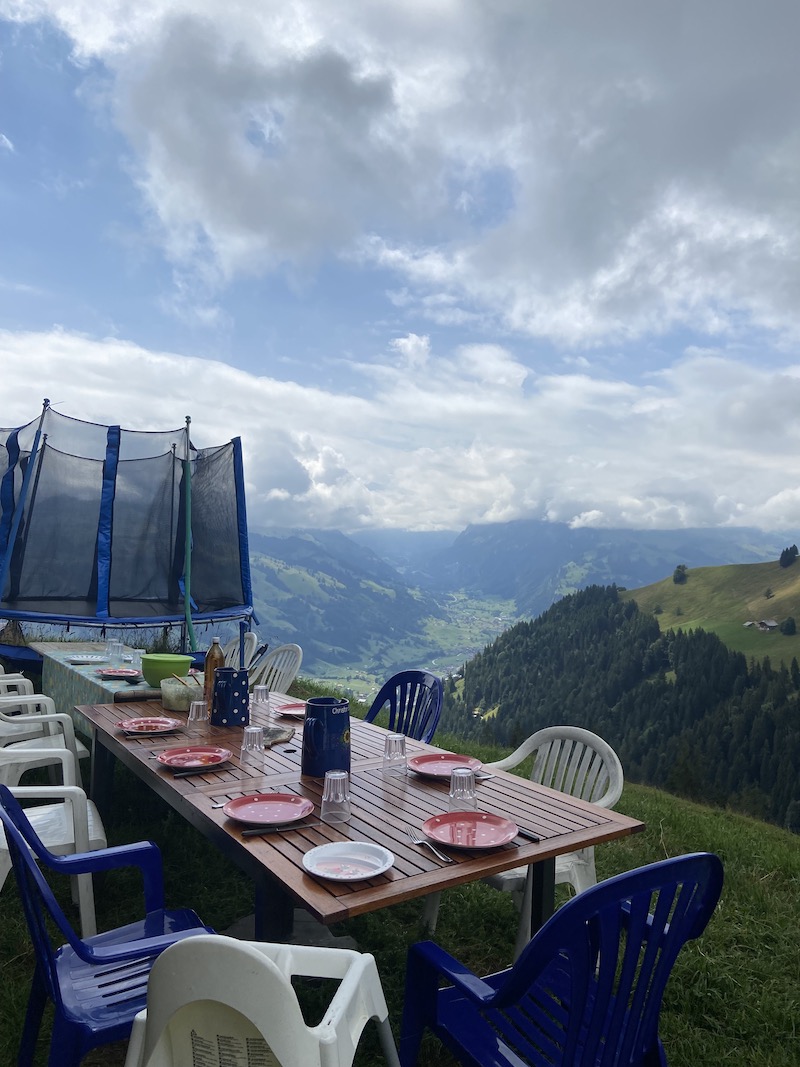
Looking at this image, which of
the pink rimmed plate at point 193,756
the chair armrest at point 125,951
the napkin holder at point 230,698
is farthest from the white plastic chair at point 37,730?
the chair armrest at point 125,951

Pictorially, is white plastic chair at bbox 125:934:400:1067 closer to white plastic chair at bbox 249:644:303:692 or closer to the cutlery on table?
the cutlery on table

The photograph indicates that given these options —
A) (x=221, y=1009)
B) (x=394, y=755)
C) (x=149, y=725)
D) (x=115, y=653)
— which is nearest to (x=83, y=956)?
(x=221, y=1009)

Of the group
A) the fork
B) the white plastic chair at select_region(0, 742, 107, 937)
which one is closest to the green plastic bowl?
the white plastic chair at select_region(0, 742, 107, 937)

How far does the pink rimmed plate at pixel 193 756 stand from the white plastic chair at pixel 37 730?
1.47 metres

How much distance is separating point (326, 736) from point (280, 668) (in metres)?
2.84

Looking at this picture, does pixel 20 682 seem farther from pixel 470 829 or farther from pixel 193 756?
pixel 470 829

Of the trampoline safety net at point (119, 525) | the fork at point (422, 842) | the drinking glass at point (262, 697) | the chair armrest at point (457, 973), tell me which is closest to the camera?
the chair armrest at point (457, 973)

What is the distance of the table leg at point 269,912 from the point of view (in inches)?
71.8

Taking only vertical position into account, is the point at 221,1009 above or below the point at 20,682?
above

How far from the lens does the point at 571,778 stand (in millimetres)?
2729

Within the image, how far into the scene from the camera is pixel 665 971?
141 centimetres

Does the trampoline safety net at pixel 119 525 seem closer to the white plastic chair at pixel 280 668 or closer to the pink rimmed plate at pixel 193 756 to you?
the white plastic chair at pixel 280 668

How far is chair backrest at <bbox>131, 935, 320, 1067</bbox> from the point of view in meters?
1.00

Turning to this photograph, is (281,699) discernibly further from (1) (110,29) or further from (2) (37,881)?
(1) (110,29)
